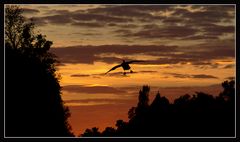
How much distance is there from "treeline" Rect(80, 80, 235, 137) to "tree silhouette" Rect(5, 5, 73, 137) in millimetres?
25203

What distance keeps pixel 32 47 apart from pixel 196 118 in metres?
35.7

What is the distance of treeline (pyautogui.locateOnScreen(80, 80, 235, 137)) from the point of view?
8712cm

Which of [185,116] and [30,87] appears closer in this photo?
[30,87]

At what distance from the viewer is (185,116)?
95.8 m

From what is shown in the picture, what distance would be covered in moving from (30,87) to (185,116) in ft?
137

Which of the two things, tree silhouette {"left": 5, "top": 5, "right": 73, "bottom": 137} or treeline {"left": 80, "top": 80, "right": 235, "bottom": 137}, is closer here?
tree silhouette {"left": 5, "top": 5, "right": 73, "bottom": 137}

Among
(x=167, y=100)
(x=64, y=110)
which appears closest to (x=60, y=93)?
(x=64, y=110)

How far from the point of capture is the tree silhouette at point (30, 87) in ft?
177

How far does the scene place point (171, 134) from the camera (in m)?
89.6

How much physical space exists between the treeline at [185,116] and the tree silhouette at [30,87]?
25.2 metres

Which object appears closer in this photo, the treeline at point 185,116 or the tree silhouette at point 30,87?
the tree silhouette at point 30,87

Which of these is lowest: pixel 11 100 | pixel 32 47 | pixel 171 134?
pixel 171 134
